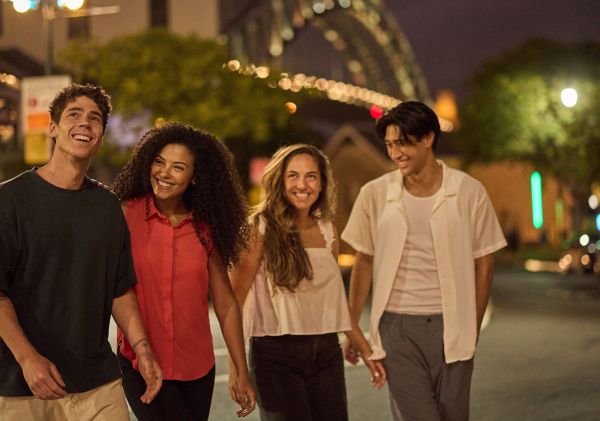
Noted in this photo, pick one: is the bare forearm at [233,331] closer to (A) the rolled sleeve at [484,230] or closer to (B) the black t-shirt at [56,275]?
(B) the black t-shirt at [56,275]

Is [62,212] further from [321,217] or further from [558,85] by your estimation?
[558,85]

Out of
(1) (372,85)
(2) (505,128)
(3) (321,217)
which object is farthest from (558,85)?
(1) (372,85)

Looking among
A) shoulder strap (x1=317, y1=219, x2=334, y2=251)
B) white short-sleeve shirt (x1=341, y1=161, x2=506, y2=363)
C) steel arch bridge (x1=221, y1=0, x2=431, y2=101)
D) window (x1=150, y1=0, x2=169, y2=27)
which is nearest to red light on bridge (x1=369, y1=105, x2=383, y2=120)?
white short-sleeve shirt (x1=341, y1=161, x2=506, y2=363)

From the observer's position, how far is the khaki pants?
3715mm

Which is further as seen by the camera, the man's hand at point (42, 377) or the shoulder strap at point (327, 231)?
the shoulder strap at point (327, 231)

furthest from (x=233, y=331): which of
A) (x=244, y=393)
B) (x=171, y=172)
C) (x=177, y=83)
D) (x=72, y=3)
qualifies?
(x=177, y=83)

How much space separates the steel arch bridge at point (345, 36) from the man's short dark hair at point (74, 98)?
74.6 meters

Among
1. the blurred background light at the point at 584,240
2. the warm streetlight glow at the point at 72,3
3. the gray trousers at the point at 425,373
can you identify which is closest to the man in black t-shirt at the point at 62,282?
the gray trousers at the point at 425,373

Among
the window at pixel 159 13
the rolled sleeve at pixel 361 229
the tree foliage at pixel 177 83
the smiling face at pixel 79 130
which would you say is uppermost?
the window at pixel 159 13

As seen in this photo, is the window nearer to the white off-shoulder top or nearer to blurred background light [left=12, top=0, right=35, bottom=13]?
blurred background light [left=12, top=0, right=35, bottom=13]

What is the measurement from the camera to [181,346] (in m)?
4.45

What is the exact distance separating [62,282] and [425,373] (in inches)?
88.5

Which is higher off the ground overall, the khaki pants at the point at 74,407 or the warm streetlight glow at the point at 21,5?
the warm streetlight glow at the point at 21,5

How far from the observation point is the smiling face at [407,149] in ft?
18.0
